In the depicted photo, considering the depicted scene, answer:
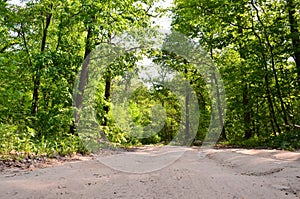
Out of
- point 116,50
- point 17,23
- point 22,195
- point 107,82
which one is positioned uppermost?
point 17,23

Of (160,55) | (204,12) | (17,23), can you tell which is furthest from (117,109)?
(204,12)

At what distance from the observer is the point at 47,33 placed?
977cm

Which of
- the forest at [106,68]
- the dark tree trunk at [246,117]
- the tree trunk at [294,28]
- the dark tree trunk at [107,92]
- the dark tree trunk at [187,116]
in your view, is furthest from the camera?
the dark tree trunk at [187,116]

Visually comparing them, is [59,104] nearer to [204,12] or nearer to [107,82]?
[107,82]

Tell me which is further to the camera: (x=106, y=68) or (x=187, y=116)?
(x=187, y=116)

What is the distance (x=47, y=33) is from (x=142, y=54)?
12.4 ft

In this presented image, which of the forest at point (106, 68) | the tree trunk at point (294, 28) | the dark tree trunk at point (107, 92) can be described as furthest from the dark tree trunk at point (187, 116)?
the dark tree trunk at point (107, 92)

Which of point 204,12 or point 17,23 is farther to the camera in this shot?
point 204,12

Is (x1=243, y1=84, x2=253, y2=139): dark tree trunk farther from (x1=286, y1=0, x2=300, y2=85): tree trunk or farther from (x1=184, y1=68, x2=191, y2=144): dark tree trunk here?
(x1=286, y1=0, x2=300, y2=85): tree trunk

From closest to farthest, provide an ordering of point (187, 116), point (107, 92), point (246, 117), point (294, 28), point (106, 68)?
point (106, 68) < point (107, 92) < point (294, 28) < point (246, 117) < point (187, 116)

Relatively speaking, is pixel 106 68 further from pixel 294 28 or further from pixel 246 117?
pixel 246 117

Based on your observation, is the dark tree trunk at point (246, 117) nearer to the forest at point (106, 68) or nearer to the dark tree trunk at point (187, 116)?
the forest at point (106, 68)

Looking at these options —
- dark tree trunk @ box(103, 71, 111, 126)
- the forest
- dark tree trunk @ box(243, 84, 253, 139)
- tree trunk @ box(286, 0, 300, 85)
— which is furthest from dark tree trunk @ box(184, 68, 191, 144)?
dark tree trunk @ box(103, 71, 111, 126)

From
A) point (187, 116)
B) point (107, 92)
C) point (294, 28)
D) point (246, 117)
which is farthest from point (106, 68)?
point (246, 117)
